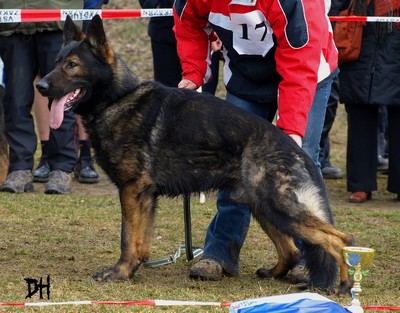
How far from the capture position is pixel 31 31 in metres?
8.32

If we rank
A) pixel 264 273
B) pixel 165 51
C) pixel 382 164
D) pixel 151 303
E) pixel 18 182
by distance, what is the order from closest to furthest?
1. pixel 151 303
2. pixel 264 273
3. pixel 18 182
4. pixel 165 51
5. pixel 382 164

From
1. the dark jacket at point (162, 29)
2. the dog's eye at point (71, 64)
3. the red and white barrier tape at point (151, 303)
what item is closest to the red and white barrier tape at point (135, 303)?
the red and white barrier tape at point (151, 303)

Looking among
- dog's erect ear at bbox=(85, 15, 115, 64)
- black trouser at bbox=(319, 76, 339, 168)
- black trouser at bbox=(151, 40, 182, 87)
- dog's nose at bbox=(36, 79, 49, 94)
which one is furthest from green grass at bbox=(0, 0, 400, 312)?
dog's erect ear at bbox=(85, 15, 115, 64)

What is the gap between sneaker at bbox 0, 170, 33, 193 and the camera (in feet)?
27.5

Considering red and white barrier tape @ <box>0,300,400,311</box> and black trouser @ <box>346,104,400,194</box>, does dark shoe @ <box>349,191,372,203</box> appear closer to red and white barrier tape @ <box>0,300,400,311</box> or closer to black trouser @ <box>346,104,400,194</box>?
black trouser @ <box>346,104,400,194</box>

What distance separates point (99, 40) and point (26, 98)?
3357 millimetres

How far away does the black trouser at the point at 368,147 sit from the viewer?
8.70 m

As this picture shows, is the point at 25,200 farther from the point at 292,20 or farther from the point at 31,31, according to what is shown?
the point at 292,20

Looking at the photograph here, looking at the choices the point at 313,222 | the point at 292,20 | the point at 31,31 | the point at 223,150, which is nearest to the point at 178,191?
the point at 223,150

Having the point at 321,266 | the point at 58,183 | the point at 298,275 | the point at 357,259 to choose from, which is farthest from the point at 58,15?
the point at 357,259

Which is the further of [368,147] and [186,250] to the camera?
[368,147]

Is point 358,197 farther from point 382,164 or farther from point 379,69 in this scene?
point 382,164

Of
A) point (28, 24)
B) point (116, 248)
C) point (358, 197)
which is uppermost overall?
point (28, 24)

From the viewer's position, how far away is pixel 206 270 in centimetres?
558
